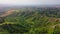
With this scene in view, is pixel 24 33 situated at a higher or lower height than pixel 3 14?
lower

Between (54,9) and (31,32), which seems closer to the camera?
(31,32)

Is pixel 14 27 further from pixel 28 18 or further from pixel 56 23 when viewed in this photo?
pixel 56 23

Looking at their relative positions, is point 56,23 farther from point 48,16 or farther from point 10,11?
point 10,11

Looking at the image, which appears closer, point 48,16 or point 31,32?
point 31,32

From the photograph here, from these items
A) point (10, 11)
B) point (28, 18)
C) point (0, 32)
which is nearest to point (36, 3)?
point (28, 18)

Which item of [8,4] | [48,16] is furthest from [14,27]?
[48,16]

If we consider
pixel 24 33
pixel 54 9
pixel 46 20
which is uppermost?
pixel 54 9
